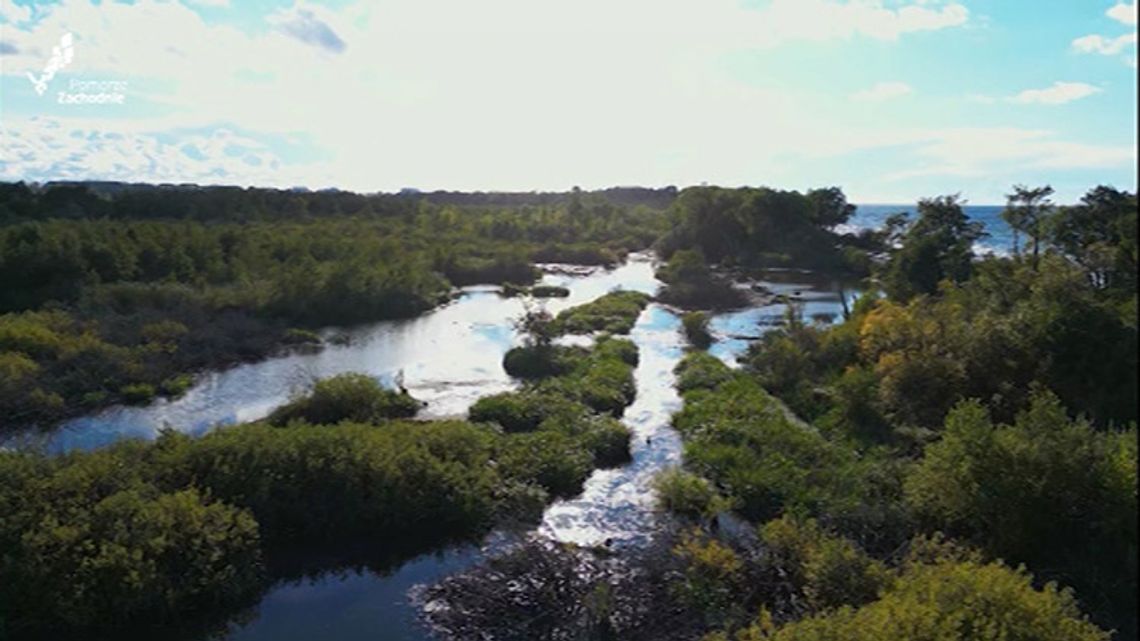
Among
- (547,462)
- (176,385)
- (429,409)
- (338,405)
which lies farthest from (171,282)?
(547,462)

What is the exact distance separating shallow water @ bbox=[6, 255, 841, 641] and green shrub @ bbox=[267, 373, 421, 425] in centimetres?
230

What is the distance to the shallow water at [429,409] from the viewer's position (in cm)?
1524

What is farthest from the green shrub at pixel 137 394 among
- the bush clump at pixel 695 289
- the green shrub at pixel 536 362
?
the bush clump at pixel 695 289

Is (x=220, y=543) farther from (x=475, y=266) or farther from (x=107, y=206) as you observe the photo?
(x=107, y=206)

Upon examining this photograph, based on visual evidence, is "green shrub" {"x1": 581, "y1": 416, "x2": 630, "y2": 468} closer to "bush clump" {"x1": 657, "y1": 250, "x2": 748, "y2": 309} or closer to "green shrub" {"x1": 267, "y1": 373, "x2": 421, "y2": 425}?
"green shrub" {"x1": 267, "y1": 373, "x2": 421, "y2": 425}

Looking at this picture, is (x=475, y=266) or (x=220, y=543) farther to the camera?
(x=475, y=266)

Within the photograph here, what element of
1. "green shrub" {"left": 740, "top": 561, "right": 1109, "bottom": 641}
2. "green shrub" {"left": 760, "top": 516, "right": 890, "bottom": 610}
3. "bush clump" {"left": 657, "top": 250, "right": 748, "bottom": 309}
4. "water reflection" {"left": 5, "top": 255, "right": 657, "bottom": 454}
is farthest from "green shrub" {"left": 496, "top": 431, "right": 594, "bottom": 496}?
"bush clump" {"left": 657, "top": 250, "right": 748, "bottom": 309}

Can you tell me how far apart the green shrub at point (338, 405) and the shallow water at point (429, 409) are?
230 centimetres

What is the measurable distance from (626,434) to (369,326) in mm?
24455

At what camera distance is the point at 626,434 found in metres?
24.3

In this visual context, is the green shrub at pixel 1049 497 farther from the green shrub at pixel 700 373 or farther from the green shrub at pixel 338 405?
the green shrub at pixel 338 405

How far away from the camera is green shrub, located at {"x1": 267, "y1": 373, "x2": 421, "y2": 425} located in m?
24.8

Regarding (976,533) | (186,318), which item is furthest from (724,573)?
(186,318)

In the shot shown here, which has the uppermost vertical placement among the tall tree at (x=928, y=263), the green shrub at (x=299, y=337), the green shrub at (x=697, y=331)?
the tall tree at (x=928, y=263)
